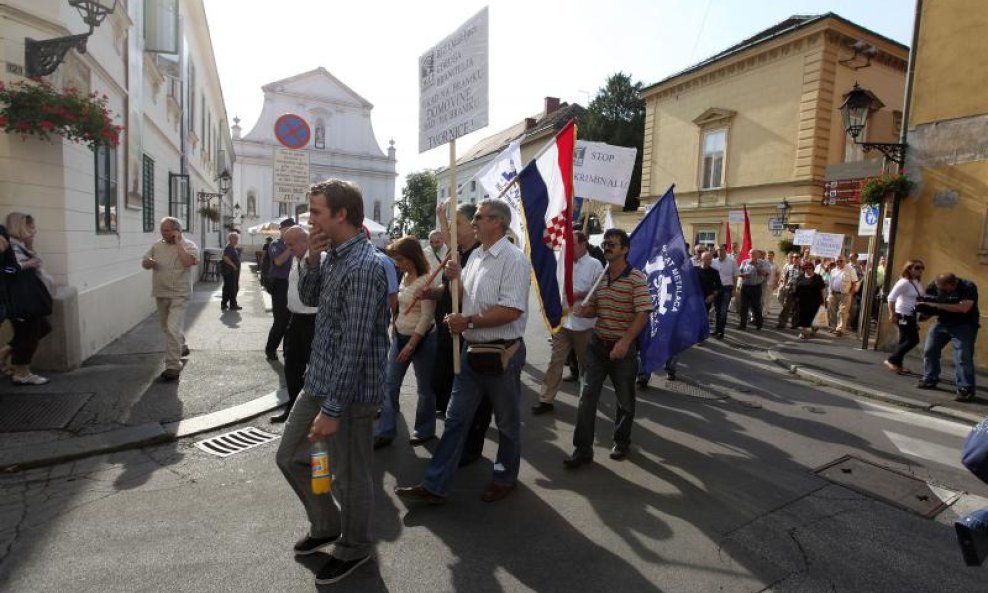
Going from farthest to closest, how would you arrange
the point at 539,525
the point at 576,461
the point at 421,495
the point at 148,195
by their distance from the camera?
the point at 148,195
the point at 576,461
the point at 421,495
the point at 539,525

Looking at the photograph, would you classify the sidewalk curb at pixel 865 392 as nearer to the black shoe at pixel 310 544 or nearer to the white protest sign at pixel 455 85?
the white protest sign at pixel 455 85

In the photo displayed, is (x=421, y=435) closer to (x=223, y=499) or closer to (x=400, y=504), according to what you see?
A: (x=400, y=504)

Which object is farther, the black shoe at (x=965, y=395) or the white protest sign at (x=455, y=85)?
the black shoe at (x=965, y=395)

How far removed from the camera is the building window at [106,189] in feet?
25.2

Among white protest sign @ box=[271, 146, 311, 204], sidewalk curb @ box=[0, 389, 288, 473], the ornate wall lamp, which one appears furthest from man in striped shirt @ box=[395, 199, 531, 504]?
white protest sign @ box=[271, 146, 311, 204]

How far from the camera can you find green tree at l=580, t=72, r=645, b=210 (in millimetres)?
33625

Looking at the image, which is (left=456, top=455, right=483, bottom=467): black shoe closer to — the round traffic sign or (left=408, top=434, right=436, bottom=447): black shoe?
(left=408, top=434, right=436, bottom=447): black shoe

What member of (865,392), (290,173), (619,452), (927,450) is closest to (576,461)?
(619,452)

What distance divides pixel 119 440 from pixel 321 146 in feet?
185

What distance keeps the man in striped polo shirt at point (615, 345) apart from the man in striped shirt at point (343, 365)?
6.62 ft

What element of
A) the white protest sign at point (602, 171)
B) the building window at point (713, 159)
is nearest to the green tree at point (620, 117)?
the building window at point (713, 159)

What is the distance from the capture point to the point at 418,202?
62281 millimetres

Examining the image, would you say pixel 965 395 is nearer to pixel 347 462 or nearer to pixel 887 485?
pixel 887 485

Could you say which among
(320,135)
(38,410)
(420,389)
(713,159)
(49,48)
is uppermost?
(320,135)
